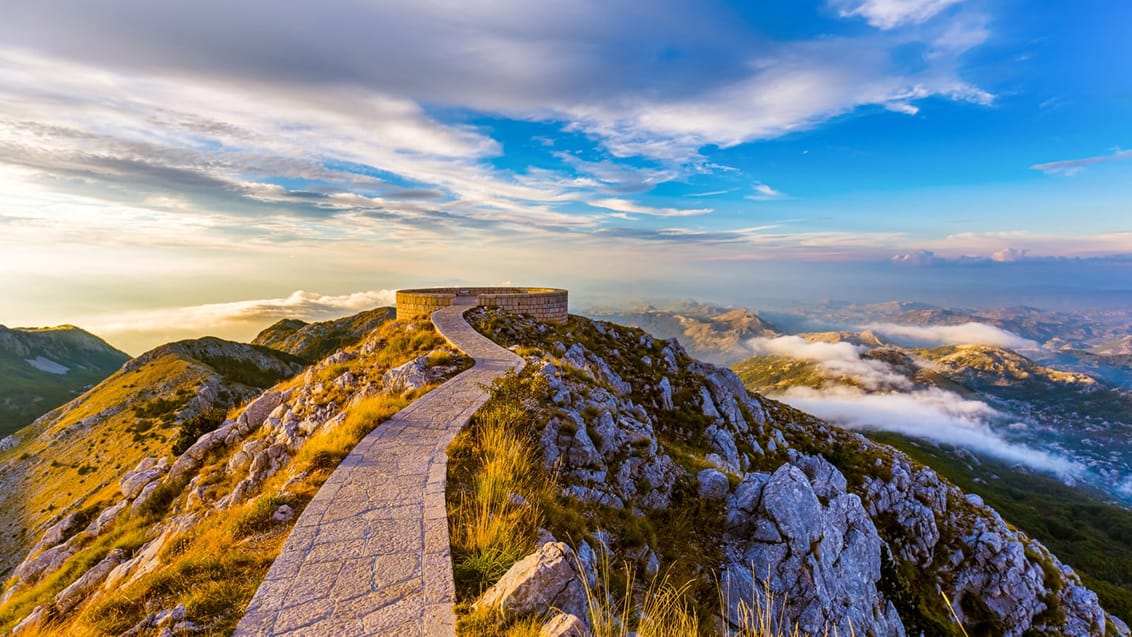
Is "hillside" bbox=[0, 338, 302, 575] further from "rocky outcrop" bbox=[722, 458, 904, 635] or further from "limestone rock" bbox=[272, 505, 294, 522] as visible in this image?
"rocky outcrop" bbox=[722, 458, 904, 635]

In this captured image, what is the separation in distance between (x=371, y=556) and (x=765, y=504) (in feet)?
34.8

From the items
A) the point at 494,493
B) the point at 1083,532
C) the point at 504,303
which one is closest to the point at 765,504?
the point at 494,493

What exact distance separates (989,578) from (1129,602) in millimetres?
110017

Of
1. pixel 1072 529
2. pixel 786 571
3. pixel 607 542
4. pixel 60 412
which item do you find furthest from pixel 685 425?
pixel 1072 529

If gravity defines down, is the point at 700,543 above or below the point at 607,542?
below

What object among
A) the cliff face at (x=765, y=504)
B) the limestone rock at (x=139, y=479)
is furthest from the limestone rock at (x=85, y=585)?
the cliff face at (x=765, y=504)

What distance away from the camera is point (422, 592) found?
246 inches

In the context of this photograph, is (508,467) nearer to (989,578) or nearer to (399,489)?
(399,489)

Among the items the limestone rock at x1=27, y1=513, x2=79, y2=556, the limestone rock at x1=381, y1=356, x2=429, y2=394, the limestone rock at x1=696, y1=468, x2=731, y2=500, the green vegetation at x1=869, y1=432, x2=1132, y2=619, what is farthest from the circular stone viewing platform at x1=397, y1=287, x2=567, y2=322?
the green vegetation at x1=869, y1=432, x2=1132, y2=619

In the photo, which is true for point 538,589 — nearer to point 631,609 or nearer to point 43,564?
point 631,609

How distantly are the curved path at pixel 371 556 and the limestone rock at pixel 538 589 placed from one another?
0.66 meters

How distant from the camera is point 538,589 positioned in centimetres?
575

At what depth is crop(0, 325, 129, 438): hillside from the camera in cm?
12206

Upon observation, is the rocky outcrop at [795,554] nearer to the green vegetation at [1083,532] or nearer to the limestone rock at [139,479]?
the limestone rock at [139,479]
